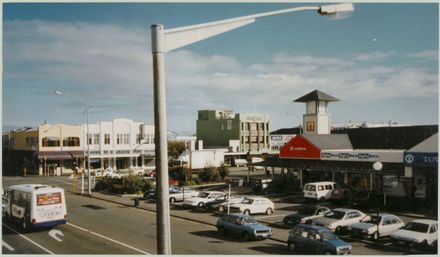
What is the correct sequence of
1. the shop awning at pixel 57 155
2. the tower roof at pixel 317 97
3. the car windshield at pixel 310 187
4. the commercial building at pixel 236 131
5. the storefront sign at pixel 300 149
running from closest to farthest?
the car windshield at pixel 310 187 < the storefront sign at pixel 300 149 < the tower roof at pixel 317 97 < the shop awning at pixel 57 155 < the commercial building at pixel 236 131

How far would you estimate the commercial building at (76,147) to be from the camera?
47188mm

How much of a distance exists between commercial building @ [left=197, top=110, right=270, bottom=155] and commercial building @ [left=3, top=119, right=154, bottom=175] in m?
22.1

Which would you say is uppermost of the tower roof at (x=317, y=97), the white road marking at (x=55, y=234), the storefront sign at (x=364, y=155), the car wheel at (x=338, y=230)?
the tower roof at (x=317, y=97)

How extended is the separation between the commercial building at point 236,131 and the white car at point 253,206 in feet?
173

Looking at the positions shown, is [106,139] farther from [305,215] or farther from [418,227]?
[418,227]

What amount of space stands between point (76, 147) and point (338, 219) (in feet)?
136

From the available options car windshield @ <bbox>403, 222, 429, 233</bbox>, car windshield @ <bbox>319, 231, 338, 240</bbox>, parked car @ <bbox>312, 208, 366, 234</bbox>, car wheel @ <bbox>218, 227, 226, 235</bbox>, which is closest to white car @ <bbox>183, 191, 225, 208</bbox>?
car wheel @ <bbox>218, 227, 226, 235</bbox>

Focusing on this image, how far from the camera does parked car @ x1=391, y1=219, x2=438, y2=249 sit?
18281 millimetres

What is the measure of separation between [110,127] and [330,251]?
5126 cm

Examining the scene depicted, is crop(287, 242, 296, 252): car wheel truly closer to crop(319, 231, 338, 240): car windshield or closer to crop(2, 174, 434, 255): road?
crop(2, 174, 434, 255): road

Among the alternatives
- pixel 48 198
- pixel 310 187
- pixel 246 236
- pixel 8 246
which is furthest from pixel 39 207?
pixel 310 187

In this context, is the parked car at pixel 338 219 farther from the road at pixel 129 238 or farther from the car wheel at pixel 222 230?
the car wheel at pixel 222 230

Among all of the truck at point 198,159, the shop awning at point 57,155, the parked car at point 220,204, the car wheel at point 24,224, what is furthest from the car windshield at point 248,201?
the truck at point 198,159

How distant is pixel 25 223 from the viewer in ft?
71.4
